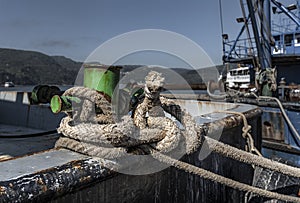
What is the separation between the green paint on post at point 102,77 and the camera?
4.14 ft

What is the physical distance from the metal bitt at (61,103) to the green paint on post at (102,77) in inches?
6.8

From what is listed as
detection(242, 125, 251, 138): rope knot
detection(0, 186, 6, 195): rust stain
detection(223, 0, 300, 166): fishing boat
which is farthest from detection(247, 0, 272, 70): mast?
detection(0, 186, 6, 195): rust stain

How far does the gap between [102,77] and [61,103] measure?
0.83ft

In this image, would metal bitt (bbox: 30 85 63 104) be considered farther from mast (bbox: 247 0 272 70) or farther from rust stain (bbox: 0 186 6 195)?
mast (bbox: 247 0 272 70)

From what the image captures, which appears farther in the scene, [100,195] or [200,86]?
[200,86]

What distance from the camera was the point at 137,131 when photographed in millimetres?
1122

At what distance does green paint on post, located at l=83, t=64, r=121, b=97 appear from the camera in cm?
126

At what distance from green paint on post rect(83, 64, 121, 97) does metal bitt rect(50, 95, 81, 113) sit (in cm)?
17

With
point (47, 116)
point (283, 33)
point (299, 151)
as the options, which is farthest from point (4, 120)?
point (283, 33)

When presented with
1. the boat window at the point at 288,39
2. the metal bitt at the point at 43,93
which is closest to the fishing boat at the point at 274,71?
the boat window at the point at 288,39

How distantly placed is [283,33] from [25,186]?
45.5 ft

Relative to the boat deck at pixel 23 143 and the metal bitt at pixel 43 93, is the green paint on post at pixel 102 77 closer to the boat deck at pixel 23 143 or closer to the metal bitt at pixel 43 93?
the metal bitt at pixel 43 93

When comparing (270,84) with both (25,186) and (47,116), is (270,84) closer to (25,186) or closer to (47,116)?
(47,116)

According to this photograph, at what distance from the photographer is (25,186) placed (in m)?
0.81
